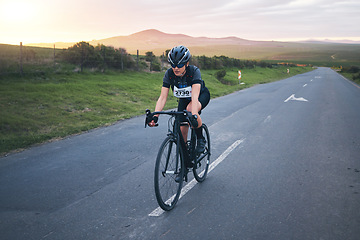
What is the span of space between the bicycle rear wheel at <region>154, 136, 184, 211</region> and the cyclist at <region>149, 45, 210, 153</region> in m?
0.37

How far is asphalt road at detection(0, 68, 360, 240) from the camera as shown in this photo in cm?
328

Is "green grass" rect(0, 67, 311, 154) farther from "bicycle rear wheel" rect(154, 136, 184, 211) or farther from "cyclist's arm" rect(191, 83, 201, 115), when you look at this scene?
"cyclist's arm" rect(191, 83, 201, 115)

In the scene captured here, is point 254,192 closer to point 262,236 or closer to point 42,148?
point 262,236

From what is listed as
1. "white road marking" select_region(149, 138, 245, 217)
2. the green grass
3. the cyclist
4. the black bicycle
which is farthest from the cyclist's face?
the green grass

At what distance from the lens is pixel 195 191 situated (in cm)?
434

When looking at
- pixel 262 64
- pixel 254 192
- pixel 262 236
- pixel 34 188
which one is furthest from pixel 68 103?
pixel 262 64

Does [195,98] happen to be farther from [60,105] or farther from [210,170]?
[60,105]

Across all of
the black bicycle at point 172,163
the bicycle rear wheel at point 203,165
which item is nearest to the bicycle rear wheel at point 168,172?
the black bicycle at point 172,163

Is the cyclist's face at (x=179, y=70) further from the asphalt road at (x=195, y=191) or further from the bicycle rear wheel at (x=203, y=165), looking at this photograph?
the asphalt road at (x=195, y=191)

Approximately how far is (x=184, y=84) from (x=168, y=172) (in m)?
1.31

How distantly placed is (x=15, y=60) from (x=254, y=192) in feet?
61.6

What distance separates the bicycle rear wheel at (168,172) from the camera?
11.8 feet

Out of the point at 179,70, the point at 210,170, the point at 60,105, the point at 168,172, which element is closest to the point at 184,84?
the point at 179,70

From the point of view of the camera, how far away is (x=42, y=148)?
21.9 ft
